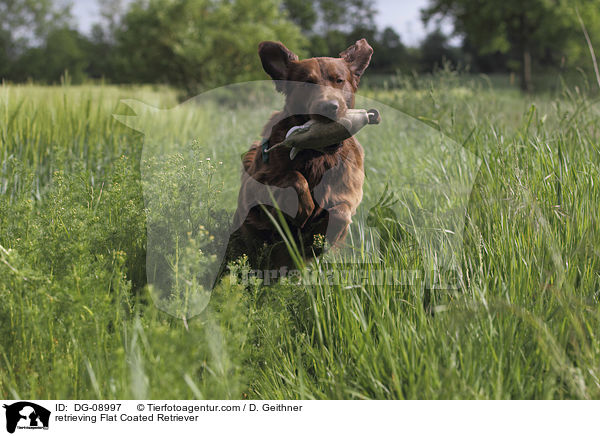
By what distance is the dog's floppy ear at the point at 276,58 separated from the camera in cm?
198

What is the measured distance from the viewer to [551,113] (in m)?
4.06

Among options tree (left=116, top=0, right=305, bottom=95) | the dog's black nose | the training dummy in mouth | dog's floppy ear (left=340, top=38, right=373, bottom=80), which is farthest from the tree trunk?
the dog's black nose

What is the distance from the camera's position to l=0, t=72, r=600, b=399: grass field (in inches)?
62.2

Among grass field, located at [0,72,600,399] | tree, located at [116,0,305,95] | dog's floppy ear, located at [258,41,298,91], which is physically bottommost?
grass field, located at [0,72,600,399]

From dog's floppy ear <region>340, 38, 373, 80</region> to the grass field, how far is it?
77cm

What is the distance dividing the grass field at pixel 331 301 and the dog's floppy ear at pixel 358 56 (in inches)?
30.4

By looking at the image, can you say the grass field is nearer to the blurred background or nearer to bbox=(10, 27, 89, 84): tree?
the blurred background

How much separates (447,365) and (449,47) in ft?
21.2

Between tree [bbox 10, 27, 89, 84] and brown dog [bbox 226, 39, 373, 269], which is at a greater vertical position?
tree [bbox 10, 27, 89, 84]

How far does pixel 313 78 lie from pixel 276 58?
22 cm

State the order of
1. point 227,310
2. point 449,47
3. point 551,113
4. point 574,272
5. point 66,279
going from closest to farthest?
1. point 227,310
2. point 66,279
3. point 574,272
4. point 551,113
5. point 449,47

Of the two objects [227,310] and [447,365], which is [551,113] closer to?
[447,365]
